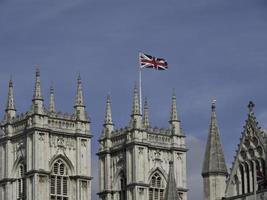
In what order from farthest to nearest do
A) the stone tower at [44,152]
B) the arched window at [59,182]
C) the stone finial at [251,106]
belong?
1. the arched window at [59,182]
2. the stone tower at [44,152]
3. the stone finial at [251,106]

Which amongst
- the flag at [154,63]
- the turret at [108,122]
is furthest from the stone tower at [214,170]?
the turret at [108,122]

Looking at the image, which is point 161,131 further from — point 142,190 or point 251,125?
point 251,125

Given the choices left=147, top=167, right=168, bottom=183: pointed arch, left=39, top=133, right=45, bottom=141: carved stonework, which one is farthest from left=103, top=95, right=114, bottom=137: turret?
left=39, top=133, right=45, bottom=141: carved stonework

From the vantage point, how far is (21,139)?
13438 cm

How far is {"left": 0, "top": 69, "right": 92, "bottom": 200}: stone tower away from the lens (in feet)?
429

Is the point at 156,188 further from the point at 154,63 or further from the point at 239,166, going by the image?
the point at 239,166

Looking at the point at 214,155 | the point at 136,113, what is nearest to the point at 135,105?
the point at 136,113

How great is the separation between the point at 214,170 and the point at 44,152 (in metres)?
38.5

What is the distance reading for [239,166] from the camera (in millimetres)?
97875

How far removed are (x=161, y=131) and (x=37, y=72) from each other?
17.9m

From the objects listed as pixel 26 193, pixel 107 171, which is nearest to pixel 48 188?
pixel 26 193

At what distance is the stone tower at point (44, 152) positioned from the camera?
13088cm

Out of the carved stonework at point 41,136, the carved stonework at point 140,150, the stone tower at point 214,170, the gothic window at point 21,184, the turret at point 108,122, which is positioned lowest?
the stone tower at point 214,170

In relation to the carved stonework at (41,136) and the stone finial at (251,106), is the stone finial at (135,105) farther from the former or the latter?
the stone finial at (251,106)
